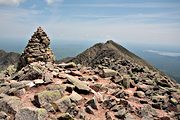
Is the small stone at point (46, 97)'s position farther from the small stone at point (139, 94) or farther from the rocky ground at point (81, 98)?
the small stone at point (139, 94)

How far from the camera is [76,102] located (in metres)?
25.2

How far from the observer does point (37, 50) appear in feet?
158

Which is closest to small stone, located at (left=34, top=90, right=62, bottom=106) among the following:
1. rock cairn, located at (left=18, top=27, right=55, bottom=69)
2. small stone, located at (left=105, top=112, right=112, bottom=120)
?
small stone, located at (left=105, top=112, right=112, bottom=120)

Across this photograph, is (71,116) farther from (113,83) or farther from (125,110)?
(113,83)

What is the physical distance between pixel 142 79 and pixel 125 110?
11526 millimetres

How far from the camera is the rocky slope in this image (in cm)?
2283

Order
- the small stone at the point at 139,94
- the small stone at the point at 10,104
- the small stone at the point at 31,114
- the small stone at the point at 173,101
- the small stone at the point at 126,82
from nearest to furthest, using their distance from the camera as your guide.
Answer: the small stone at the point at 31,114 < the small stone at the point at 10,104 < the small stone at the point at 173,101 < the small stone at the point at 139,94 < the small stone at the point at 126,82

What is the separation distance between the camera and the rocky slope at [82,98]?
22828 mm

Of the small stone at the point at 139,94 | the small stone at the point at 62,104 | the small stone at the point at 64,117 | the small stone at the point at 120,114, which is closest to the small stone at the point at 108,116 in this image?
the small stone at the point at 120,114

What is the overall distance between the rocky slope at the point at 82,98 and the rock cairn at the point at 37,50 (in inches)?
522

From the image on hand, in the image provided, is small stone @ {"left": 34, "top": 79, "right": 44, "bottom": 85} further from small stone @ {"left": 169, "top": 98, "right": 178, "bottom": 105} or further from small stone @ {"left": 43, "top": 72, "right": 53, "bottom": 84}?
small stone @ {"left": 169, "top": 98, "right": 178, "bottom": 105}

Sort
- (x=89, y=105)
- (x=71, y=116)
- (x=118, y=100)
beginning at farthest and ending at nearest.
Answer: (x=118, y=100)
(x=89, y=105)
(x=71, y=116)

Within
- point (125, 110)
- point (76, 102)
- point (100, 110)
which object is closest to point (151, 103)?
point (125, 110)

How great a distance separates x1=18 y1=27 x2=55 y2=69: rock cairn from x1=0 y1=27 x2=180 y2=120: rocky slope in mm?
13246
